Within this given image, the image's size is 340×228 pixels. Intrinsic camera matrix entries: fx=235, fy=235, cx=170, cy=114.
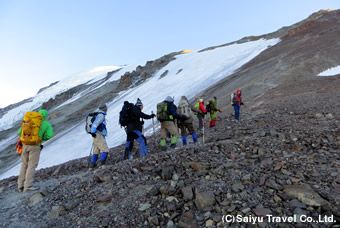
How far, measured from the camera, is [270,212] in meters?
3.31

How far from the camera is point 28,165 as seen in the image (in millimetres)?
5945

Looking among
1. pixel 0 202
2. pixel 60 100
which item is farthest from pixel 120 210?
pixel 60 100

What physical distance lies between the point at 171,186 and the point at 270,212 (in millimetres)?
1717

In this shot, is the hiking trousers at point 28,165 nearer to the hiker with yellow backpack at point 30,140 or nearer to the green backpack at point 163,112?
the hiker with yellow backpack at point 30,140

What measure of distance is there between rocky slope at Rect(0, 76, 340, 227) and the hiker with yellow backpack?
0.39 m

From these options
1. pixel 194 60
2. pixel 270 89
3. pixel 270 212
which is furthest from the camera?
pixel 194 60

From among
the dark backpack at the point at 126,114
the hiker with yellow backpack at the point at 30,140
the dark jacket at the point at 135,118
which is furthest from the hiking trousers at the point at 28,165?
the dark jacket at the point at 135,118

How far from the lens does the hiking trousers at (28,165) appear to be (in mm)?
5836

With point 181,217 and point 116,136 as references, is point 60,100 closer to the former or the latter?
point 116,136

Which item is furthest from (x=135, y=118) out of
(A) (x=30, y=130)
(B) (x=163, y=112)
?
(A) (x=30, y=130)

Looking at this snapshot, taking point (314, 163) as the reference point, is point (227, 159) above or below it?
above

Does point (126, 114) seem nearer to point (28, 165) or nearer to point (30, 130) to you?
point (30, 130)

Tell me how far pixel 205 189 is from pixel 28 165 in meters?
4.59

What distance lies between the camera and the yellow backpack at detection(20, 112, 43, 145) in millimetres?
5750
